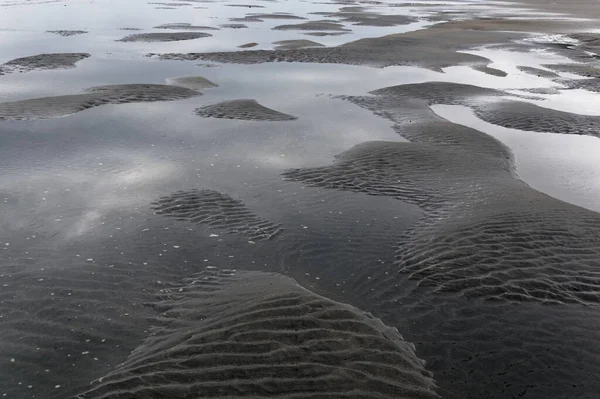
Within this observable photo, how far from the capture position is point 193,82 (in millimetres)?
24078

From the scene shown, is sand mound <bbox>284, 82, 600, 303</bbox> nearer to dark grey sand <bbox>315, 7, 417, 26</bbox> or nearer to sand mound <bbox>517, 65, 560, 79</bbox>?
sand mound <bbox>517, 65, 560, 79</bbox>

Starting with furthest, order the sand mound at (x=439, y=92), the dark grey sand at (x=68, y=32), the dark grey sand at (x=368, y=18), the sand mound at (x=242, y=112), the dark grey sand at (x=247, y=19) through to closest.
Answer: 1. the dark grey sand at (x=247, y=19)
2. the dark grey sand at (x=368, y=18)
3. the dark grey sand at (x=68, y=32)
4. the sand mound at (x=439, y=92)
5. the sand mound at (x=242, y=112)

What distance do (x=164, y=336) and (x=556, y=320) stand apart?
5650mm

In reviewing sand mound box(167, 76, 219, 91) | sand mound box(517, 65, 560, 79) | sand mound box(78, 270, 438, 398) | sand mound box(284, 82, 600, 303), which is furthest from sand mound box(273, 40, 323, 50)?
sand mound box(78, 270, 438, 398)

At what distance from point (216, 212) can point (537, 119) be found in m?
13.3

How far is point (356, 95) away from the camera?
22.6 m

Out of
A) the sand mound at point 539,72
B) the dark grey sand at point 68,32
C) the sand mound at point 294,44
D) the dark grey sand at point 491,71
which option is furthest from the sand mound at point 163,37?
the sand mound at point 539,72

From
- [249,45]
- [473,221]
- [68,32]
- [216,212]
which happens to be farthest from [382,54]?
[216,212]

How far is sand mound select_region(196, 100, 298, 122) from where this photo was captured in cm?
1877

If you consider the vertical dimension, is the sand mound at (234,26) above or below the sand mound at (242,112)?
above

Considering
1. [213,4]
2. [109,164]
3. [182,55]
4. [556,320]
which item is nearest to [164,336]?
[556,320]

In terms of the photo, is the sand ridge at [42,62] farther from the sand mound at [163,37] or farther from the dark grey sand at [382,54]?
the sand mound at [163,37]

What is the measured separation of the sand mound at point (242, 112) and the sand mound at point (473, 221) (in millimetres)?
4467

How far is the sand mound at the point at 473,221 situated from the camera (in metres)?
8.77
